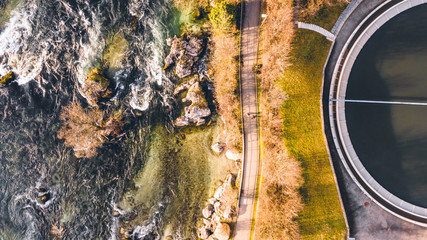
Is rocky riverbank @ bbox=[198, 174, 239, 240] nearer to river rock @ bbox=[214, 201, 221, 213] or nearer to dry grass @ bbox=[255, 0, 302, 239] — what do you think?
river rock @ bbox=[214, 201, 221, 213]

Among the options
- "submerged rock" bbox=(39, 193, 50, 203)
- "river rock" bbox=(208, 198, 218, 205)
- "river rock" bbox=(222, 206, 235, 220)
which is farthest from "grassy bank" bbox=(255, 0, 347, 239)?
"submerged rock" bbox=(39, 193, 50, 203)

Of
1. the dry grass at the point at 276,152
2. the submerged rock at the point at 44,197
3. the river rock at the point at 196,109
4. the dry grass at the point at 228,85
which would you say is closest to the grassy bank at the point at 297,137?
the dry grass at the point at 276,152

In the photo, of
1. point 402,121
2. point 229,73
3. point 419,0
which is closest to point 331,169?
point 402,121

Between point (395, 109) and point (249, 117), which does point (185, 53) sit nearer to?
point (249, 117)

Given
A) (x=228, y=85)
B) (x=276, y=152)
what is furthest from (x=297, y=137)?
(x=228, y=85)

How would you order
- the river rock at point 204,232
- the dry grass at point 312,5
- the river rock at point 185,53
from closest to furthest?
1. the dry grass at point 312,5
2. the river rock at point 204,232
3. the river rock at point 185,53

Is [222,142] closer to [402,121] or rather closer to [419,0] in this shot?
[402,121]

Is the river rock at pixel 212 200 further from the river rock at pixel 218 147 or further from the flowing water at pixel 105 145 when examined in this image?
the river rock at pixel 218 147
